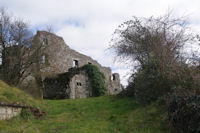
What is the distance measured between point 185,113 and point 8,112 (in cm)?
617

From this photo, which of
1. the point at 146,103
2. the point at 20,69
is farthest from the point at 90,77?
the point at 146,103

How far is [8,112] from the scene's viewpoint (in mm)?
7457

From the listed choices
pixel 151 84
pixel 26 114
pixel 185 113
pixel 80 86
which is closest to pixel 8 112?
pixel 26 114

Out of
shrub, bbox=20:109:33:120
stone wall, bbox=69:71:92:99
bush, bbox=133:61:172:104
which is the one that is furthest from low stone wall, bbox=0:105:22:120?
stone wall, bbox=69:71:92:99

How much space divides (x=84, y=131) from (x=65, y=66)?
60.2 ft

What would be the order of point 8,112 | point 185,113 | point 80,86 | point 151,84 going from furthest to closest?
1. point 80,86
2. point 151,84
3. point 8,112
4. point 185,113

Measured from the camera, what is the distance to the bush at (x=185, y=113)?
4581 millimetres

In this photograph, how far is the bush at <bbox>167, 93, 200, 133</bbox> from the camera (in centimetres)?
458

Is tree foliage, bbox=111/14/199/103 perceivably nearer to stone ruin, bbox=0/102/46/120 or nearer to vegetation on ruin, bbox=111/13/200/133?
vegetation on ruin, bbox=111/13/200/133

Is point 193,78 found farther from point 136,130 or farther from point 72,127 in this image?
point 72,127

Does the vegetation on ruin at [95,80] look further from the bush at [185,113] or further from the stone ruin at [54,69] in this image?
the bush at [185,113]

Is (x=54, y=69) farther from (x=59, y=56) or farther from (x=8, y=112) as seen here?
(x=8, y=112)

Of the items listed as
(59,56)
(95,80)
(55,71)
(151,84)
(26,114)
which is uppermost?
(59,56)

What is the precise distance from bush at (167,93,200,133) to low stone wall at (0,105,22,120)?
227 inches
